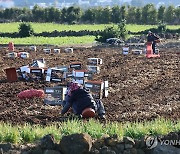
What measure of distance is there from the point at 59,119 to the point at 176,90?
5.93 meters

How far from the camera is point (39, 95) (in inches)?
629

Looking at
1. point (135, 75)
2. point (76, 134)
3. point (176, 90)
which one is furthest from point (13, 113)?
point (135, 75)

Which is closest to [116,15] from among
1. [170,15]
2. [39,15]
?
[170,15]

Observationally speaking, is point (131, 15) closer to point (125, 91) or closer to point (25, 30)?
point (25, 30)

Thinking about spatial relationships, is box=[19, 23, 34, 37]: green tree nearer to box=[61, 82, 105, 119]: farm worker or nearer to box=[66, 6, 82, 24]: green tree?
box=[66, 6, 82, 24]: green tree

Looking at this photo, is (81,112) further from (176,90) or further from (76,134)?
(176,90)

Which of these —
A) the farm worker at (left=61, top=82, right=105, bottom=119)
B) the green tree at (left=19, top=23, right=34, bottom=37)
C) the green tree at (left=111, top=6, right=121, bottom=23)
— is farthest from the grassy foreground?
the green tree at (left=111, top=6, right=121, bottom=23)

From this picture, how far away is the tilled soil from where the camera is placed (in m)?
Answer: 13.3

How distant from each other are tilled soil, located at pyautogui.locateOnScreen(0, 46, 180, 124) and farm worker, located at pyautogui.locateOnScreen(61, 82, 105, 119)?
423 millimetres

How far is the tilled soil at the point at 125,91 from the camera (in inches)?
525

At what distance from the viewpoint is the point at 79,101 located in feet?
41.6

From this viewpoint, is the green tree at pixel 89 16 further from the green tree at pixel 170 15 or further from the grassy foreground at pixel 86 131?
the grassy foreground at pixel 86 131

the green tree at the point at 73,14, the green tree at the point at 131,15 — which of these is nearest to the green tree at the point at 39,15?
the green tree at the point at 73,14

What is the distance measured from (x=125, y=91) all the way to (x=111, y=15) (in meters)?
52.1
